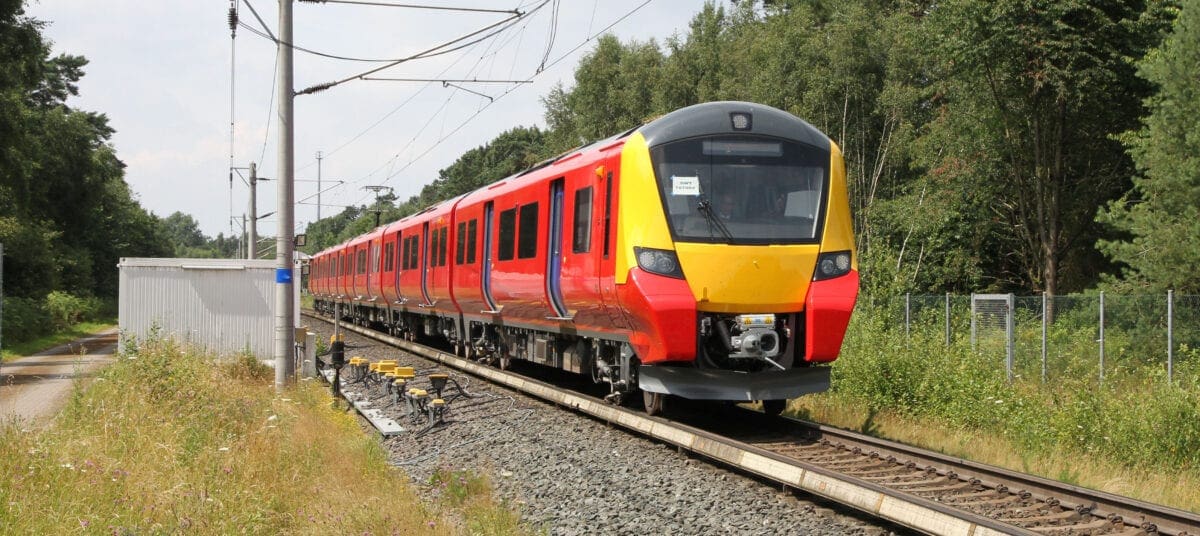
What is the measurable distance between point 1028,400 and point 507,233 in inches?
284

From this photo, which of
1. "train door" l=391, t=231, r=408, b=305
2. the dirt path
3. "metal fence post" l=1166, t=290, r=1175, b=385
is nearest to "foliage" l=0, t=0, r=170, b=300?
the dirt path

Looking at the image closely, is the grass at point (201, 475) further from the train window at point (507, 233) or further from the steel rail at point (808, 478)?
the train window at point (507, 233)

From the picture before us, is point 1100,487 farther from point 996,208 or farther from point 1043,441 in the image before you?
point 996,208

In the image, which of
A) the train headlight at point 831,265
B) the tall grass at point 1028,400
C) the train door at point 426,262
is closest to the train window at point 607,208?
the train headlight at point 831,265

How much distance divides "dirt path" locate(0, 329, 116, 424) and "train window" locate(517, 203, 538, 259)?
212 inches

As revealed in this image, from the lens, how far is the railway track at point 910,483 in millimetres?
6281

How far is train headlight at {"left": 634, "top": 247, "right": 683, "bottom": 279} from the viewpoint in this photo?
390 inches

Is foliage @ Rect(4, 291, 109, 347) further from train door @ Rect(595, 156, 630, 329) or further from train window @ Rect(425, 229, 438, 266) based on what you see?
train door @ Rect(595, 156, 630, 329)

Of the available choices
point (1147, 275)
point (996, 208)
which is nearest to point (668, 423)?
point (1147, 275)

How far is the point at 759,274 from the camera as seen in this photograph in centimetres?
998

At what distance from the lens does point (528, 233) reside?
14.2 meters

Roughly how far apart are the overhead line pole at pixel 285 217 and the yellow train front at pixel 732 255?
18.3 ft

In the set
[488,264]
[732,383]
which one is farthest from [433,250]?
[732,383]

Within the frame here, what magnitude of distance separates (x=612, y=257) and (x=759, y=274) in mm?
1505
